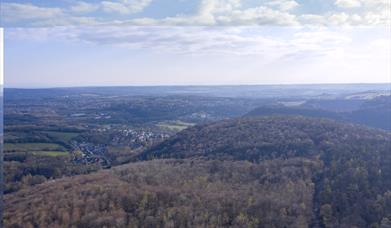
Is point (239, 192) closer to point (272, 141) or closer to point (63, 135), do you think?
point (272, 141)

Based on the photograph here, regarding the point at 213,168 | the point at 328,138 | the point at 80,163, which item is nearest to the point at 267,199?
the point at 213,168

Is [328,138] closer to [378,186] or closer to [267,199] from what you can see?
[378,186]

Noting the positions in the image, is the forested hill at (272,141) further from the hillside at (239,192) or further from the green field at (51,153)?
the green field at (51,153)

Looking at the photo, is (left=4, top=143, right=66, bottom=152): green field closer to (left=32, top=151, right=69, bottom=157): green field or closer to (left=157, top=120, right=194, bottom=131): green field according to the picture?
(left=32, top=151, right=69, bottom=157): green field

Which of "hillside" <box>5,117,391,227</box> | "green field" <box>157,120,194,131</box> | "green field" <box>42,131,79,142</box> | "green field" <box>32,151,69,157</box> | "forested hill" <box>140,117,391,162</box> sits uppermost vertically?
"forested hill" <box>140,117,391,162</box>

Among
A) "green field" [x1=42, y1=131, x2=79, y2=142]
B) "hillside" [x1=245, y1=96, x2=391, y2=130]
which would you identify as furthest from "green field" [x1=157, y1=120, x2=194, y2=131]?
"green field" [x1=42, y1=131, x2=79, y2=142]

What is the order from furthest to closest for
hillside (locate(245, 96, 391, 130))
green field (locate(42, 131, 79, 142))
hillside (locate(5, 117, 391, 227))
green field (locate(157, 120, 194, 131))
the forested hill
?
green field (locate(157, 120, 194, 131)) → hillside (locate(245, 96, 391, 130)) → green field (locate(42, 131, 79, 142)) → the forested hill → hillside (locate(5, 117, 391, 227))
